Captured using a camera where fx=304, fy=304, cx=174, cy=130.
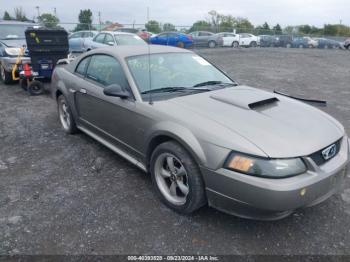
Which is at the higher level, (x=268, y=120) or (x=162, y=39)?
(x=162, y=39)

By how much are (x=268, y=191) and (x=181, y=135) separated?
2.94ft

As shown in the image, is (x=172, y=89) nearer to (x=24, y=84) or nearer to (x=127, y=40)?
(x=24, y=84)

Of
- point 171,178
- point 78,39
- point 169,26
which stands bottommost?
point 171,178

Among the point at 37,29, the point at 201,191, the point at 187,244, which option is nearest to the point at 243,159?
the point at 201,191

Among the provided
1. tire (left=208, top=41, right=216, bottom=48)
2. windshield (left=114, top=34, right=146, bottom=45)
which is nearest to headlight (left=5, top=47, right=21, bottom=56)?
windshield (left=114, top=34, right=146, bottom=45)

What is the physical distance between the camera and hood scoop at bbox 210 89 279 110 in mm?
3107

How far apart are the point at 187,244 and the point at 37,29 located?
703cm

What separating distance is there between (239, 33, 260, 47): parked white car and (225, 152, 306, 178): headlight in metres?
28.0

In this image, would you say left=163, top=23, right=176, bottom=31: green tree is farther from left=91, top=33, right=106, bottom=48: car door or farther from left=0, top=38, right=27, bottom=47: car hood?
left=0, top=38, right=27, bottom=47: car hood

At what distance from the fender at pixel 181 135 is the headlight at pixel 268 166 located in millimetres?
325

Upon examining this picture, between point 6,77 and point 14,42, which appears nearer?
point 6,77

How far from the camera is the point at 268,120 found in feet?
9.20

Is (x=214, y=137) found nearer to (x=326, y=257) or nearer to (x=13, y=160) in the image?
(x=326, y=257)

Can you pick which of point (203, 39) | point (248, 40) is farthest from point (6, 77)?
point (248, 40)
